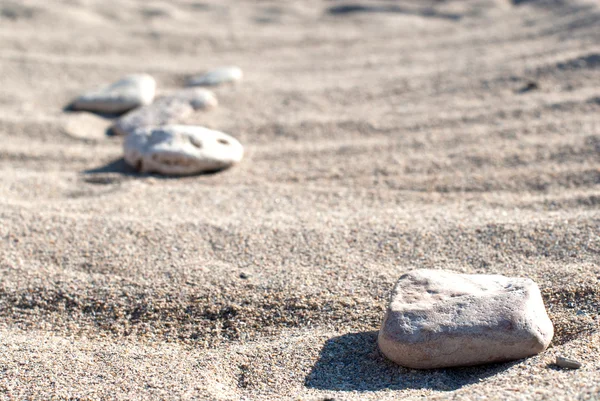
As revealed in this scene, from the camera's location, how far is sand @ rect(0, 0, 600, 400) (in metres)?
1.58

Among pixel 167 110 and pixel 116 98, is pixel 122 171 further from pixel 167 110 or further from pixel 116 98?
pixel 116 98

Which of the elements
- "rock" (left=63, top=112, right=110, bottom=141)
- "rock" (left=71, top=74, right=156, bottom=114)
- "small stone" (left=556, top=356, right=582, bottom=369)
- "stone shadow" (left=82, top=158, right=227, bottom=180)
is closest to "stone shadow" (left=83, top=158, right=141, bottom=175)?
"stone shadow" (left=82, top=158, right=227, bottom=180)

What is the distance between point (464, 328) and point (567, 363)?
0.23 metres

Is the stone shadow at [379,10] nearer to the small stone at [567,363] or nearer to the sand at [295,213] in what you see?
the sand at [295,213]

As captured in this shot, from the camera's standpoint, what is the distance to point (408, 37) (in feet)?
14.2

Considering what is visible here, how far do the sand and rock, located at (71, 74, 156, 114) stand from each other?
0.09 m

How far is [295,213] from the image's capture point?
2.28 meters

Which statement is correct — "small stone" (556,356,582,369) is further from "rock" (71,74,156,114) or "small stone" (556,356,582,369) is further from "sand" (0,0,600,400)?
"rock" (71,74,156,114)

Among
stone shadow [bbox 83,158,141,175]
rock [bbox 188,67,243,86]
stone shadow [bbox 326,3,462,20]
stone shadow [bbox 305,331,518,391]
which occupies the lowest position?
stone shadow [bbox 305,331,518,391]

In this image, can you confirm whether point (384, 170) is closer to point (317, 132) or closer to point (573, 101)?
point (317, 132)

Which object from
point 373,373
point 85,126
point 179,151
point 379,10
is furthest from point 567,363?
point 379,10

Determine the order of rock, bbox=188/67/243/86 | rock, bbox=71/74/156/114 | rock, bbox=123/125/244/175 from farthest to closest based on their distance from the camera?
rock, bbox=188/67/243/86, rock, bbox=71/74/156/114, rock, bbox=123/125/244/175

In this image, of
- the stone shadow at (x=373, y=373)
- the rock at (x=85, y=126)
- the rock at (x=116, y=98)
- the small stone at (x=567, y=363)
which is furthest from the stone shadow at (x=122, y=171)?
the small stone at (x=567, y=363)

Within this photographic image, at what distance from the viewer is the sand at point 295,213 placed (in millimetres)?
1579
